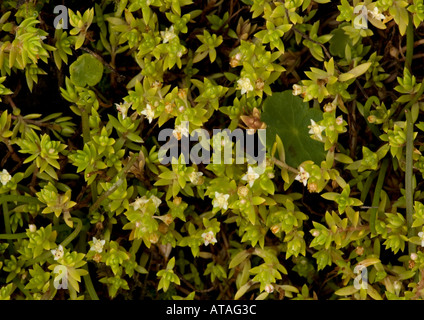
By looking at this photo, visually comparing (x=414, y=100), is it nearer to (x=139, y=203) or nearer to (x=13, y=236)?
(x=139, y=203)

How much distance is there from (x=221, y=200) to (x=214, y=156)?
166mm

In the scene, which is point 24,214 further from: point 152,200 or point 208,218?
point 208,218

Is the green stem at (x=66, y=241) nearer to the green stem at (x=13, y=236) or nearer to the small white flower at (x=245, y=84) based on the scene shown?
the green stem at (x=13, y=236)

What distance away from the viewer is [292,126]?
213 cm

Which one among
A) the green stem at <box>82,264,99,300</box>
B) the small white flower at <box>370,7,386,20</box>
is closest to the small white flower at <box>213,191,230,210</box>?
the green stem at <box>82,264,99,300</box>

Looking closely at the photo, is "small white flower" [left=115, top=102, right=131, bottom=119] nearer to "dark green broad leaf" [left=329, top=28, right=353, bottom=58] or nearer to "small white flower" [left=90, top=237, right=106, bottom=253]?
"small white flower" [left=90, top=237, right=106, bottom=253]

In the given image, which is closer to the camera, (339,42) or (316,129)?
(316,129)

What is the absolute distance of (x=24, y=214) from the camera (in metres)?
2.17

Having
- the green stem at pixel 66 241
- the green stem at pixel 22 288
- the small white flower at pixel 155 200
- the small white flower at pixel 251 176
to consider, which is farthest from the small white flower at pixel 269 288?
the green stem at pixel 22 288

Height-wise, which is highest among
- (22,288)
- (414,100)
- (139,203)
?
(414,100)

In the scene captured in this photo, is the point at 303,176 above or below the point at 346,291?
above

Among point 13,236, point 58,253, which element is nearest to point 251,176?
point 58,253

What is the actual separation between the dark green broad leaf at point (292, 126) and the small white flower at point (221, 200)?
0.88 ft

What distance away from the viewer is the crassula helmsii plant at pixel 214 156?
201 centimetres
